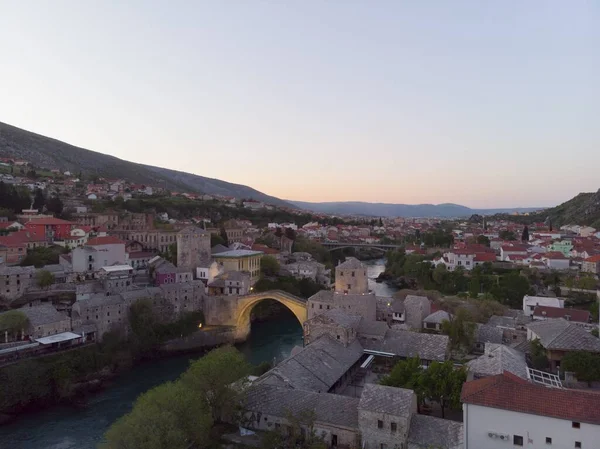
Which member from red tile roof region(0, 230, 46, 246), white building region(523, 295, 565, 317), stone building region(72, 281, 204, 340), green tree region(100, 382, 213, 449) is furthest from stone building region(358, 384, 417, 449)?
red tile roof region(0, 230, 46, 246)

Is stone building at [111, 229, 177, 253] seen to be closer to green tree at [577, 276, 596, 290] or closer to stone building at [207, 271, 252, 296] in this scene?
stone building at [207, 271, 252, 296]

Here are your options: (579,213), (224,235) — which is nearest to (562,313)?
(224,235)

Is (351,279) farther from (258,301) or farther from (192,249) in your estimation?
(192,249)

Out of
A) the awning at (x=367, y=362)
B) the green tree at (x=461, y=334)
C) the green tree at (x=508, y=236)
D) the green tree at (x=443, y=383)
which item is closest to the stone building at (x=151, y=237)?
the awning at (x=367, y=362)

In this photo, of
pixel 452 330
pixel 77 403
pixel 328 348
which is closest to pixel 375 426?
pixel 328 348

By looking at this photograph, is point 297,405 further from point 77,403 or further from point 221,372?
point 77,403
